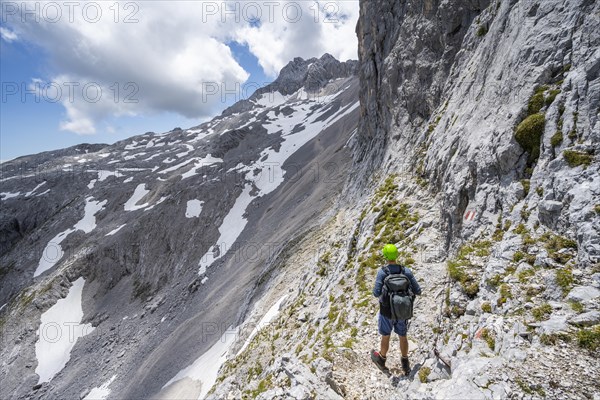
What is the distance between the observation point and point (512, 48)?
13.1 meters

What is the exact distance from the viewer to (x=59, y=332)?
6362 centimetres

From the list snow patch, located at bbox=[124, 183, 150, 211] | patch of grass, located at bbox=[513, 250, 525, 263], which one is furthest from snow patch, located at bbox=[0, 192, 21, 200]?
patch of grass, located at bbox=[513, 250, 525, 263]

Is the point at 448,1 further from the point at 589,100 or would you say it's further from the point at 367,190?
the point at 589,100

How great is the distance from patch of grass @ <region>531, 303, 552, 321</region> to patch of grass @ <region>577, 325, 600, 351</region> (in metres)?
0.71

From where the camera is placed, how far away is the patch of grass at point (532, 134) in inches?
380

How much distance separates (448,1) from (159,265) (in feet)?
227

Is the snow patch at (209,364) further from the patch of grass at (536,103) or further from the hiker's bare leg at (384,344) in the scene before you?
the patch of grass at (536,103)

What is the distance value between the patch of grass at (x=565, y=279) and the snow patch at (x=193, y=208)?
75951mm

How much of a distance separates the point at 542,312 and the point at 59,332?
271 ft

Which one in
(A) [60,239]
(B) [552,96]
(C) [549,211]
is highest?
(A) [60,239]

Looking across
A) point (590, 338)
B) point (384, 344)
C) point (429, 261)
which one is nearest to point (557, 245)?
point (590, 338)

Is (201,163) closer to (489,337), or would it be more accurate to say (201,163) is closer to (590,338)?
(489,337)

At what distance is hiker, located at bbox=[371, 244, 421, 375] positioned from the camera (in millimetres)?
7641

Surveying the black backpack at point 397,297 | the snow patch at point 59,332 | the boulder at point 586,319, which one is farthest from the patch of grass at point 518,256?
the snow patch at point 59,332
